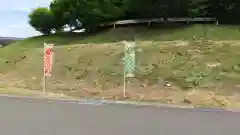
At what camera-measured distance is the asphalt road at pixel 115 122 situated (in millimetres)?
8539

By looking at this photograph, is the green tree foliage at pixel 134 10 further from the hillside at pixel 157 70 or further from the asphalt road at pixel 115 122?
the asphalt road at pixel 115 122

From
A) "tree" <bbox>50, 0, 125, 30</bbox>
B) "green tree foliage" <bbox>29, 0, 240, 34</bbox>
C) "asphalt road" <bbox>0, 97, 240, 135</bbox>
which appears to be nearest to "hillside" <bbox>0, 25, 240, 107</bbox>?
"green tree foliage" <bbox>29, 0, 240, 34</bbox>

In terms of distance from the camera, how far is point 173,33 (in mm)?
26031

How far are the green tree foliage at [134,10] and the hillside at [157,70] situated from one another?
3706 mm

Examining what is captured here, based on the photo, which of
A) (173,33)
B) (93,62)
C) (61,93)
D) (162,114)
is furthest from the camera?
(173,33)

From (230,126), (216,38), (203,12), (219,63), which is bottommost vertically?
(230,126)

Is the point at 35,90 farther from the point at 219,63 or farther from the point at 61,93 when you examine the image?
the point at 219,63

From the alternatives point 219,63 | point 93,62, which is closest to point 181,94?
point 219,63

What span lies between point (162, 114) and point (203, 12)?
2139 centimetres

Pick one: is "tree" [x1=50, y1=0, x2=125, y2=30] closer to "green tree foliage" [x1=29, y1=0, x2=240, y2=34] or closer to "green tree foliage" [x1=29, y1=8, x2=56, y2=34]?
"green tree foliage" [x1=29, y1=0, x2=240, y2=34]

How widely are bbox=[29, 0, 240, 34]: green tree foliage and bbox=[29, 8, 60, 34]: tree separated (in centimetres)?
267

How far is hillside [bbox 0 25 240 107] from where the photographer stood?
683 inches

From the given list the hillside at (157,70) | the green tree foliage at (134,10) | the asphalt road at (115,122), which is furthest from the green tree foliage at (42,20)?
the asphalt road at (115,122)

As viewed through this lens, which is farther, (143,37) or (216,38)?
(143,37)
